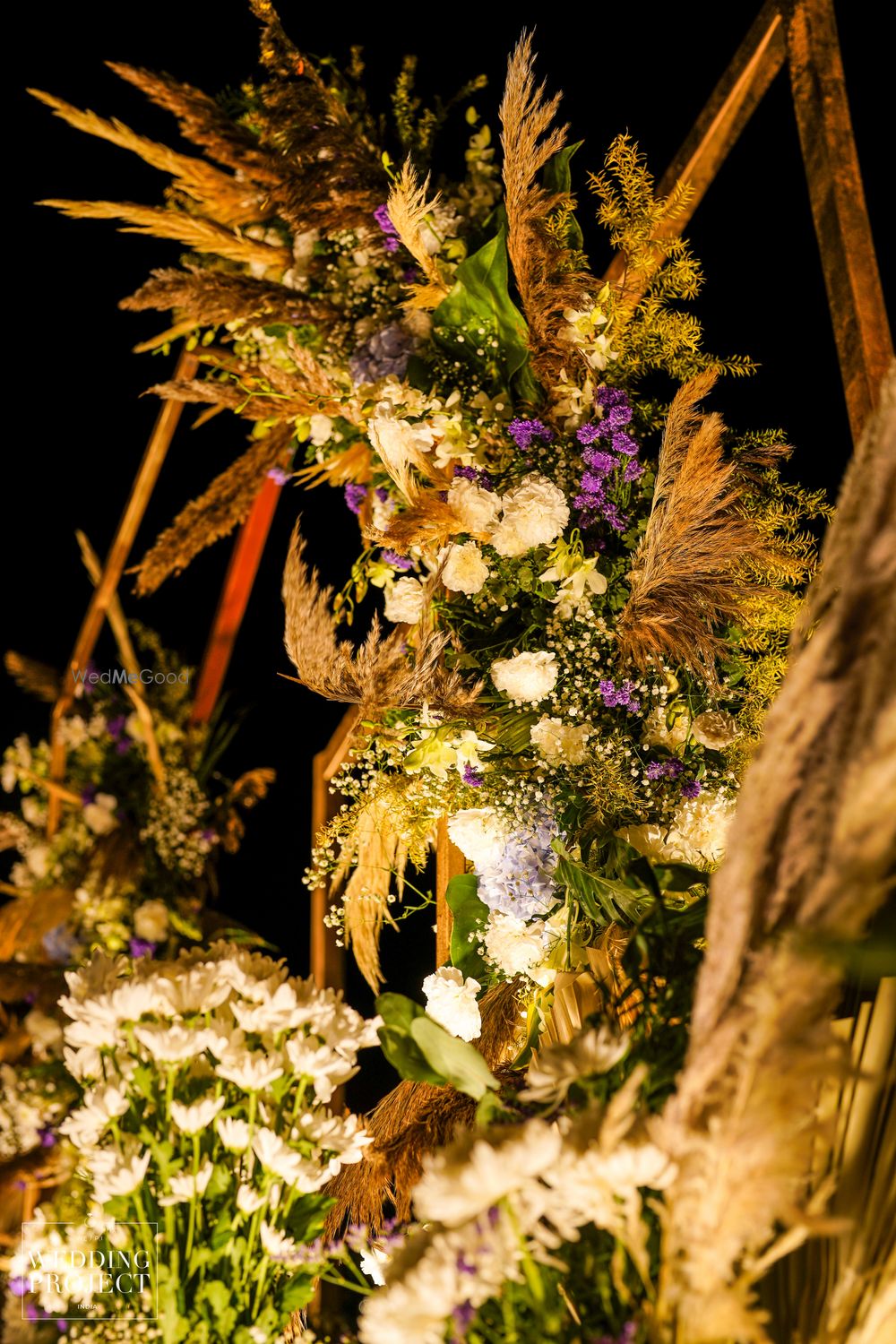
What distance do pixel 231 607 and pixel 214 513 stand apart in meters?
0.67

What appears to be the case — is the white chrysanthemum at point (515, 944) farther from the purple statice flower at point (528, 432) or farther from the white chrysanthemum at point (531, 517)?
the purple statice flower at point (528, 432)

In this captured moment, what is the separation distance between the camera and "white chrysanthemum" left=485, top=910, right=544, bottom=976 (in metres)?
1.10

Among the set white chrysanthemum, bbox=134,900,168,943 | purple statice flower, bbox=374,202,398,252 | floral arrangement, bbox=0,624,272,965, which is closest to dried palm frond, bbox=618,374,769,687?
purple statice flower, bbox=374,202,398,252

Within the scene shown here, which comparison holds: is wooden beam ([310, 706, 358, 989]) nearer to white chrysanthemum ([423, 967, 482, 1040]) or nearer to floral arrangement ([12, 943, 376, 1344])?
white chrysanthemum ([423, 967, 482, 1040])

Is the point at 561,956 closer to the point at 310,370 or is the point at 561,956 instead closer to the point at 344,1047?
the point at 344,1047

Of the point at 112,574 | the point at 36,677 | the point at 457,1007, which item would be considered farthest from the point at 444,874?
the point at 36,677

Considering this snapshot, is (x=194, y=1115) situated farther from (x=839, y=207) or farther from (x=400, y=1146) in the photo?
(x=839, y=207)

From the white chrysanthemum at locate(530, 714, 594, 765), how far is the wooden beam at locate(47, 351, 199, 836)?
1.38 metres

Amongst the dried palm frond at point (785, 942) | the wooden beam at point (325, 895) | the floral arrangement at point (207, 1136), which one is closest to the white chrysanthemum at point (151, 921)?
the wooden beam at point (325, 895)

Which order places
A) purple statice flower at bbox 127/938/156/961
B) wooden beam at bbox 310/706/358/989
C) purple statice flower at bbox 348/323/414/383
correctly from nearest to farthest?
1. purple statice flower at bbox 348/323/414/383
2. wooden beam at bbox 310/706/358/989
3. purple statice flower at bbox 127/938/156/961

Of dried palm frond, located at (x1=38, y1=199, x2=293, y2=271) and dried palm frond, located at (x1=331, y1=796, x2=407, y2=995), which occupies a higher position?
dried palm frond, located at (x1=38, y1=199, x2=293, y2=271)

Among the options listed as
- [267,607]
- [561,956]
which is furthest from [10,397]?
[561,956]

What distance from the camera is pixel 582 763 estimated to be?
1065mm

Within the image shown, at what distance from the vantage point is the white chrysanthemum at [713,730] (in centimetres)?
106
